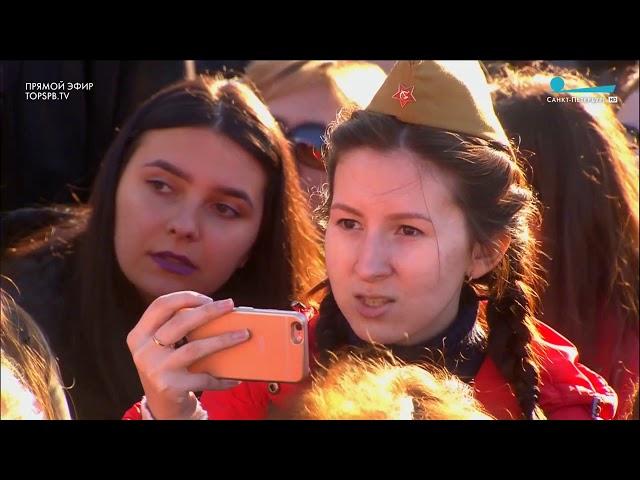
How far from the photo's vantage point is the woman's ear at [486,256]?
73.7 inches

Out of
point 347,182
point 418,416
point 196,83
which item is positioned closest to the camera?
point 418,416

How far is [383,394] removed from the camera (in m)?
1.67

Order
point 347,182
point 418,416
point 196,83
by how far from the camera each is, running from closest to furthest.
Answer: point 418,416, point 347,182, point 196,83

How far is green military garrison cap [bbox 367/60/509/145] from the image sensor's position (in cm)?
185

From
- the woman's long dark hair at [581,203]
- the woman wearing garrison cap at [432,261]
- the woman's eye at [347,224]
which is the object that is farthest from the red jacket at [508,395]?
the woman's eye at [347,224]

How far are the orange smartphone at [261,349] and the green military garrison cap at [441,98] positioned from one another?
43cm

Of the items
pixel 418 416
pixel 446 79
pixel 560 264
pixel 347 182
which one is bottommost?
pixel 418 416

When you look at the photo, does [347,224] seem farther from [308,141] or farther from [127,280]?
[127,280]

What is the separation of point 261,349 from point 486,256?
455mm

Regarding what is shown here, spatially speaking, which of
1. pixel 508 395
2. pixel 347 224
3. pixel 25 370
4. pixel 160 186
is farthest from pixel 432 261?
pixel 25 370
